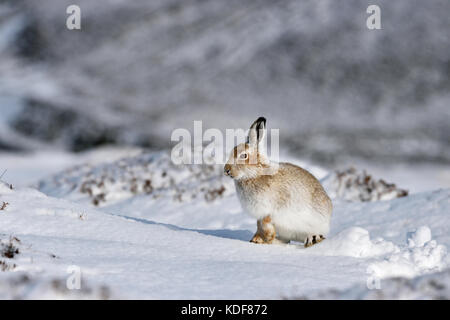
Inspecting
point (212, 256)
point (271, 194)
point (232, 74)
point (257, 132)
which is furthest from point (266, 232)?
point (232, 74)

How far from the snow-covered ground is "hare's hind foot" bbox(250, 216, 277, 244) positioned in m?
0.23

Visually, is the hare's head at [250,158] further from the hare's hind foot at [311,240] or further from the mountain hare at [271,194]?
the hare's hind foot at [311,240]

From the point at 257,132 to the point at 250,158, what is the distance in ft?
1.18

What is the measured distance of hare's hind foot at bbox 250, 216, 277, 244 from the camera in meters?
7.28

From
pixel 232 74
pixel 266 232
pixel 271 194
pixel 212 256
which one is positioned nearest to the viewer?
pixel 212 256

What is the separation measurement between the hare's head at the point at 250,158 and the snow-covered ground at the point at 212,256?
93cm

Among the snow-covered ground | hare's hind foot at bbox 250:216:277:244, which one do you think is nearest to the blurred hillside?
the snow-covered ground

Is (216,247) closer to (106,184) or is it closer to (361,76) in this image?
(106,184)

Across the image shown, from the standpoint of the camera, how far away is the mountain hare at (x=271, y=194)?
7.15m

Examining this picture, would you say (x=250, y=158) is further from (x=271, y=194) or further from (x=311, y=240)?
(x=311, y=240)

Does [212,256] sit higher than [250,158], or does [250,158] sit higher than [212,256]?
[250,158]

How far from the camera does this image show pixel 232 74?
162ft

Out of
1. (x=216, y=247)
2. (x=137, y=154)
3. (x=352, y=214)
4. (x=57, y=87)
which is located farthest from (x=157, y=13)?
(x=216, y=247)
